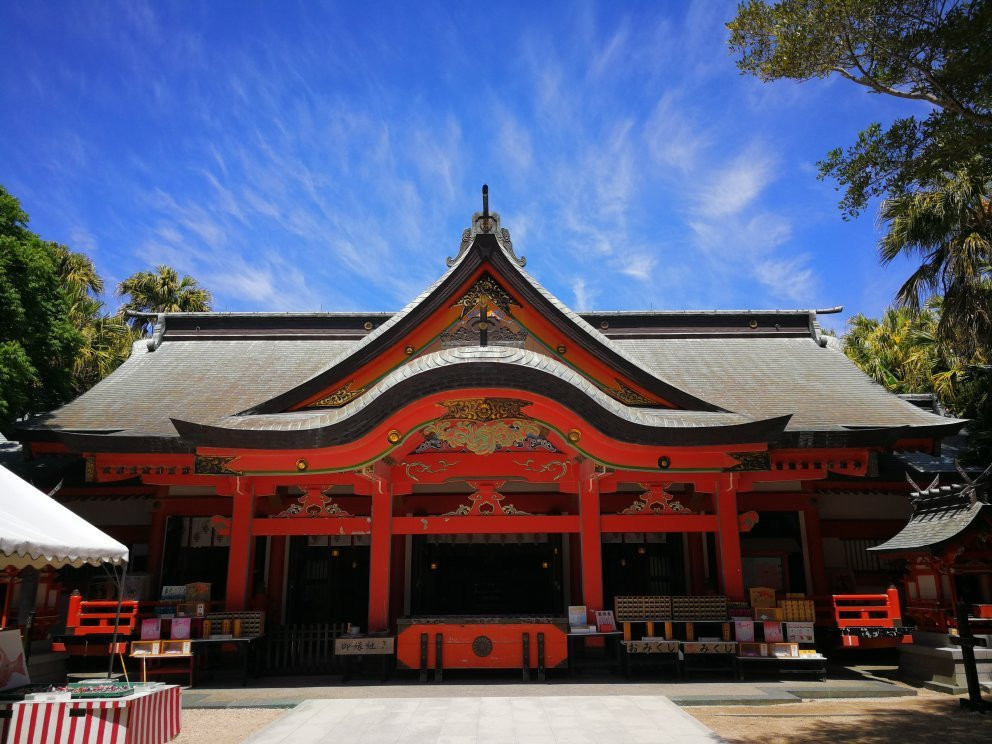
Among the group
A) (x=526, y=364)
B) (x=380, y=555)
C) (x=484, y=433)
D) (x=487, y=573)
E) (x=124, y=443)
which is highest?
(x=526, y=364)

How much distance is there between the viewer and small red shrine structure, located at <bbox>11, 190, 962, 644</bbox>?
1036cm

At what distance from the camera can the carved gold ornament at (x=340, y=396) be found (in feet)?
37.7

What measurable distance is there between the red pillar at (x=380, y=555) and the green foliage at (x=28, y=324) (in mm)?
7201

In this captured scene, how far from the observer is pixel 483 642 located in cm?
1019

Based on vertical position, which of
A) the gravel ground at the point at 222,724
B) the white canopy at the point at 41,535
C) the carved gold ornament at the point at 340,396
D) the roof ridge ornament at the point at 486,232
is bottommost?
the gravel ground at the point at 222,724

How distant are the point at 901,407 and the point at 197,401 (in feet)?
47.7

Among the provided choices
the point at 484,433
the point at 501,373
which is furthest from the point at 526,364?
the point at 484,433

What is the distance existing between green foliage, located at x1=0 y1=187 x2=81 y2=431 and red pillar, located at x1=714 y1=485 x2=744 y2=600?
13099 mm

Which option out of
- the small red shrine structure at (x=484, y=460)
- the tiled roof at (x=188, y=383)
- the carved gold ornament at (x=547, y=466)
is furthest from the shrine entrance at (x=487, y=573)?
the tiled roof at (x=188, y=383)

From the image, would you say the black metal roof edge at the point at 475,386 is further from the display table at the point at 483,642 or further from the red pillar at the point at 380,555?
the display table at the point at 483,642

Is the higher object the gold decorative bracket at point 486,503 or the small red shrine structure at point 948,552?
the gold decorative bracket at point 486,503

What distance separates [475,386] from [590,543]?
348 cm

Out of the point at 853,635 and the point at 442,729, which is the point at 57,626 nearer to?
the point at 442,729

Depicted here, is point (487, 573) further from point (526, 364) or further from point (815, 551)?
point (815, 551)
